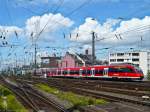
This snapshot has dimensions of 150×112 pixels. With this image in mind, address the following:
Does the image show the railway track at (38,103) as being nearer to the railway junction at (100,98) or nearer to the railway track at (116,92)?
the railway junction at (100,98)

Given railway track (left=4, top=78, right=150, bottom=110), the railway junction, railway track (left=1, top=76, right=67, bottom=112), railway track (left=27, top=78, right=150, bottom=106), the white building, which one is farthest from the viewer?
the white building

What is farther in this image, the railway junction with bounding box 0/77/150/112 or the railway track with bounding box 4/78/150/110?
the railway track with bounding box 4/78/150/110

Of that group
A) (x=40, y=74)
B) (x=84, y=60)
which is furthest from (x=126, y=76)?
(x=84, y=60)

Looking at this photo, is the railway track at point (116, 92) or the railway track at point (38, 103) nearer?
the railway track at point (38, 103)

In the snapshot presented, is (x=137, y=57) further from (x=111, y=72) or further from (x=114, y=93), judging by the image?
(x=114, y=93)

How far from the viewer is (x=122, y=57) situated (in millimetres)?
180125

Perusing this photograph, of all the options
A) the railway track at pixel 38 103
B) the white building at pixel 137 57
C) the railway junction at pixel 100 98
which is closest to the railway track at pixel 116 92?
the railway junction at pixel 100 98

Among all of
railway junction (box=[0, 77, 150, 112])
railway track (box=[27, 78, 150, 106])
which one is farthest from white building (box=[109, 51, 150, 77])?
railway junction (box=[0, 77, 150, 112])

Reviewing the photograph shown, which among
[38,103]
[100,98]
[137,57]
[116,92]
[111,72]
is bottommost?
[38,103]

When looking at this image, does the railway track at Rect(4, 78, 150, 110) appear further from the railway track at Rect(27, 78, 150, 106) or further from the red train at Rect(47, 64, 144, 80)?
the red train at Rect(47, 64, 144, 80)

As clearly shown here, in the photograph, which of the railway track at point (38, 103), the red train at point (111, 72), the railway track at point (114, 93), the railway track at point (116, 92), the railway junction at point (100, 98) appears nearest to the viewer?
the railway junction at point (100, 98)

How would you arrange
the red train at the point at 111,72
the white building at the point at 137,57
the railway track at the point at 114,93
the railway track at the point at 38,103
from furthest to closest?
the white building at the point at 137,57 → the red train at the point at 111,72 → the railway track at the point at 114,93 → the railway track at the point at 38,103

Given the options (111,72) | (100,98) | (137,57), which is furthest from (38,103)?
(137,57)

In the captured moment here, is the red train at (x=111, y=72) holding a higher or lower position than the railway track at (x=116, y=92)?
higher
